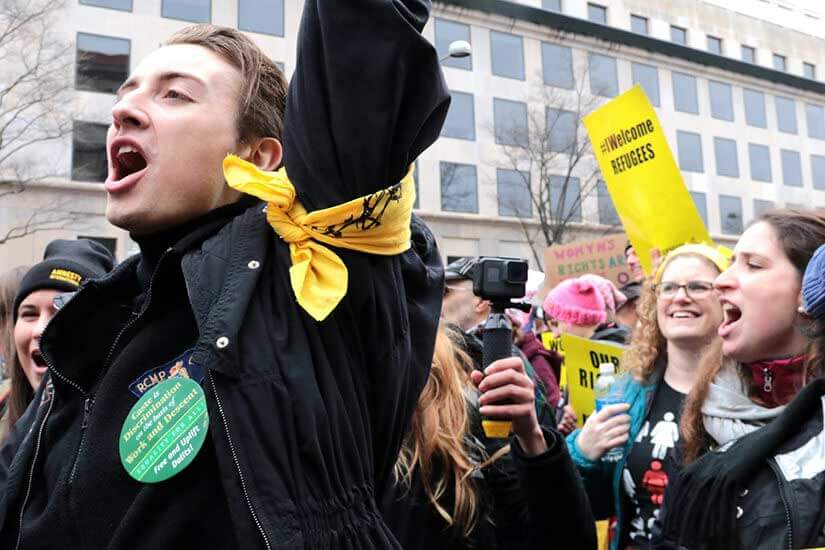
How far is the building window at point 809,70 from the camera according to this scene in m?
38.7

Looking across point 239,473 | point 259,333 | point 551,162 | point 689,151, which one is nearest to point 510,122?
point 551,162

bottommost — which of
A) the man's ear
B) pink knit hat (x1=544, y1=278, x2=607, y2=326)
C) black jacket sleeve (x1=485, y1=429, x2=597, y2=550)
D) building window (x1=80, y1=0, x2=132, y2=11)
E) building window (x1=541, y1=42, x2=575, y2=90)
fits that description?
black jacket sleeve (x1=485, y1=429, x2=597, y2=550)

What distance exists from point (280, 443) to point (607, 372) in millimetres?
2480

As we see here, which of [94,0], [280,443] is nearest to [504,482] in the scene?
[280,443]

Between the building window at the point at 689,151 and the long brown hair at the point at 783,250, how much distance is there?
31123 millimetres

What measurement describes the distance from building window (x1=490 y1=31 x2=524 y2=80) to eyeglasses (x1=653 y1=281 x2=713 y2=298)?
26.0m

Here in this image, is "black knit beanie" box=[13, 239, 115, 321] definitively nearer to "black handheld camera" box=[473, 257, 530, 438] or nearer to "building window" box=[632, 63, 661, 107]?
"black handheld camera" box=[473, 257, 530, 438]

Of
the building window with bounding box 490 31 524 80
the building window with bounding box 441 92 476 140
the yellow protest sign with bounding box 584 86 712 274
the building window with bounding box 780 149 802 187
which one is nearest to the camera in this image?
the yellow protest sign with bounding box 584 86 712 274

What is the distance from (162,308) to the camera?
4.70 feet

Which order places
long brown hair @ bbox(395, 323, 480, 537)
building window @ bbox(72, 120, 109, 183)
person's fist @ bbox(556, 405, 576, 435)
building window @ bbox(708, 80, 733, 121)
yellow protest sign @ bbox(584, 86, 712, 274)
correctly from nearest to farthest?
long brown hair @ bbox(395, 323, 480, 537) → yellow protest sign @ bbox(584, 86, 712, 274) → person's fist @ bbox(556, 405, 576, 435) → building window @ bbox(72, 120, 109, 183) → building window @ bbox(708, 80, 733, 121)

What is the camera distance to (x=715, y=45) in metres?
35.7

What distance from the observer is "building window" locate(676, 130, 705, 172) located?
32125mm

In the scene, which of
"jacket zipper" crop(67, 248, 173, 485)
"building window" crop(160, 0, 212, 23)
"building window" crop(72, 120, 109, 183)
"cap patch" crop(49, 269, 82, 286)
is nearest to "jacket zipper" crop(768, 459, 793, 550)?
"jacket zipper" crop(67, 248, 173, 485)

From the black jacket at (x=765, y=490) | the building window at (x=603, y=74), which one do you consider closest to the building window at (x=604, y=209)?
the building window at (x=603, y=74)
